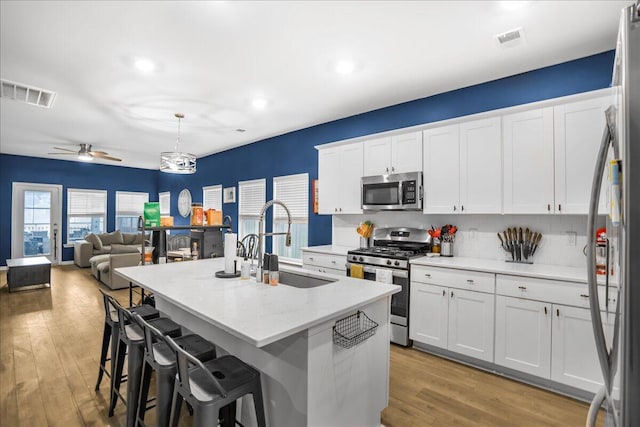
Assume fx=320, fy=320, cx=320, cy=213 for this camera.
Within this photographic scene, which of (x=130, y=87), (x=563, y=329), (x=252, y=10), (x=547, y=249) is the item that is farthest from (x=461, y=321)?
(x=130, y=87)

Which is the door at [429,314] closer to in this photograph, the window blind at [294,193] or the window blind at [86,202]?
the window blind at [294,193]

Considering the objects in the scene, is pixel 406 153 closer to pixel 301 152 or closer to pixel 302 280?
pixel 302 280

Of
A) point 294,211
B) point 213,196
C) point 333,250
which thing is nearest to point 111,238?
point 213,196

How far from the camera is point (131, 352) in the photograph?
6.30 feet

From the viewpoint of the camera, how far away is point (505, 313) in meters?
2.69

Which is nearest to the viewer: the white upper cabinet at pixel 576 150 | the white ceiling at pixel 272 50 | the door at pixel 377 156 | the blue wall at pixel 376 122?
the white ceiling at pixel 272 50

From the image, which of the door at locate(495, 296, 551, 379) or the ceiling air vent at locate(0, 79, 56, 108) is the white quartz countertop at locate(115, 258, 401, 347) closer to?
the door at locate(495, 296, 551, 379)

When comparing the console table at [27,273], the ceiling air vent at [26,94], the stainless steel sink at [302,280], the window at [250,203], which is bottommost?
the console table at [27,273]

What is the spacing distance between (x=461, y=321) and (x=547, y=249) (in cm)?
106

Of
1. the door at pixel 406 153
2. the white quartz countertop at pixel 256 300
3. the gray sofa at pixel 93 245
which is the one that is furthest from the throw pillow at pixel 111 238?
the door at pixel 406 153

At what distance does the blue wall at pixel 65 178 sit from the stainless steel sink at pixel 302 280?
27.8 ft

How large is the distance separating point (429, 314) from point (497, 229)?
113 cm

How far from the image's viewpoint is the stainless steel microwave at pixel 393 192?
11.7 feet

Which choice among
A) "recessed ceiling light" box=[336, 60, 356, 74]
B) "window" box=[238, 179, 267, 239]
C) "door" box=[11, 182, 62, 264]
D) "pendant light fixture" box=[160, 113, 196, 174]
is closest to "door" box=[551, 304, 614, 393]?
"recessed ceiling light" box=[336, 60, 356, 74]
